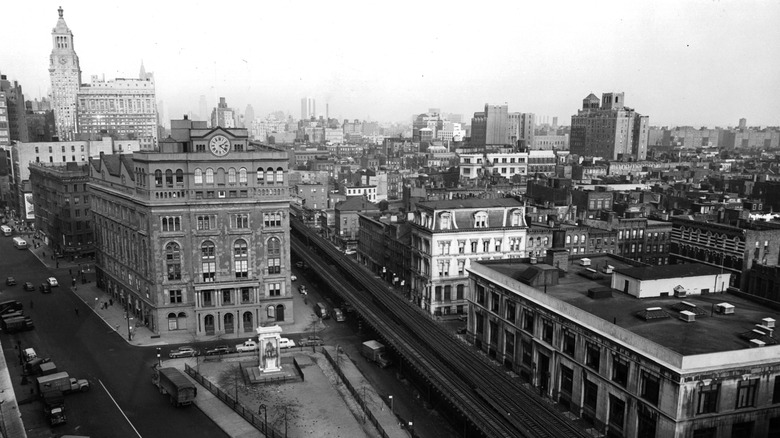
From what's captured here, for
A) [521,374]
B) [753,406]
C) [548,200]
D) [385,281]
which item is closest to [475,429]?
[521,374]

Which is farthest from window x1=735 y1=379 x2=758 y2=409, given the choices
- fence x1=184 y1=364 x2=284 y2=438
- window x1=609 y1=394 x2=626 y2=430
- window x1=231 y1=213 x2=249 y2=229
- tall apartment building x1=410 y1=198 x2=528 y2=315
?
window x1=231 y1=213 x2=249 y2=229

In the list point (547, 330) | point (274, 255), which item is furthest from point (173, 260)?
point (547, 330)

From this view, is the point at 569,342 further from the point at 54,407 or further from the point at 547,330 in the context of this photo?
the point at 54,407

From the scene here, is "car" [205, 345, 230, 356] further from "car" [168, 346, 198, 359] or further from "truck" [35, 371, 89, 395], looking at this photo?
"truck" [35, 371, 89, 395]

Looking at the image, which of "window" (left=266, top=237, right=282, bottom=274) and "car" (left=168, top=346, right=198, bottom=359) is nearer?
"car" (left=168, top=346, right=198, bottom=359)

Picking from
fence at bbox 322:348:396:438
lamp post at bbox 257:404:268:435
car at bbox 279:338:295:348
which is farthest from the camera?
car at bbox 279:338:295:348

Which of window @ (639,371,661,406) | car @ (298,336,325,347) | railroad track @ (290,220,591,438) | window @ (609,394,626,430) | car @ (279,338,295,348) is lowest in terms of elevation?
car @ (298,336,325,347)
